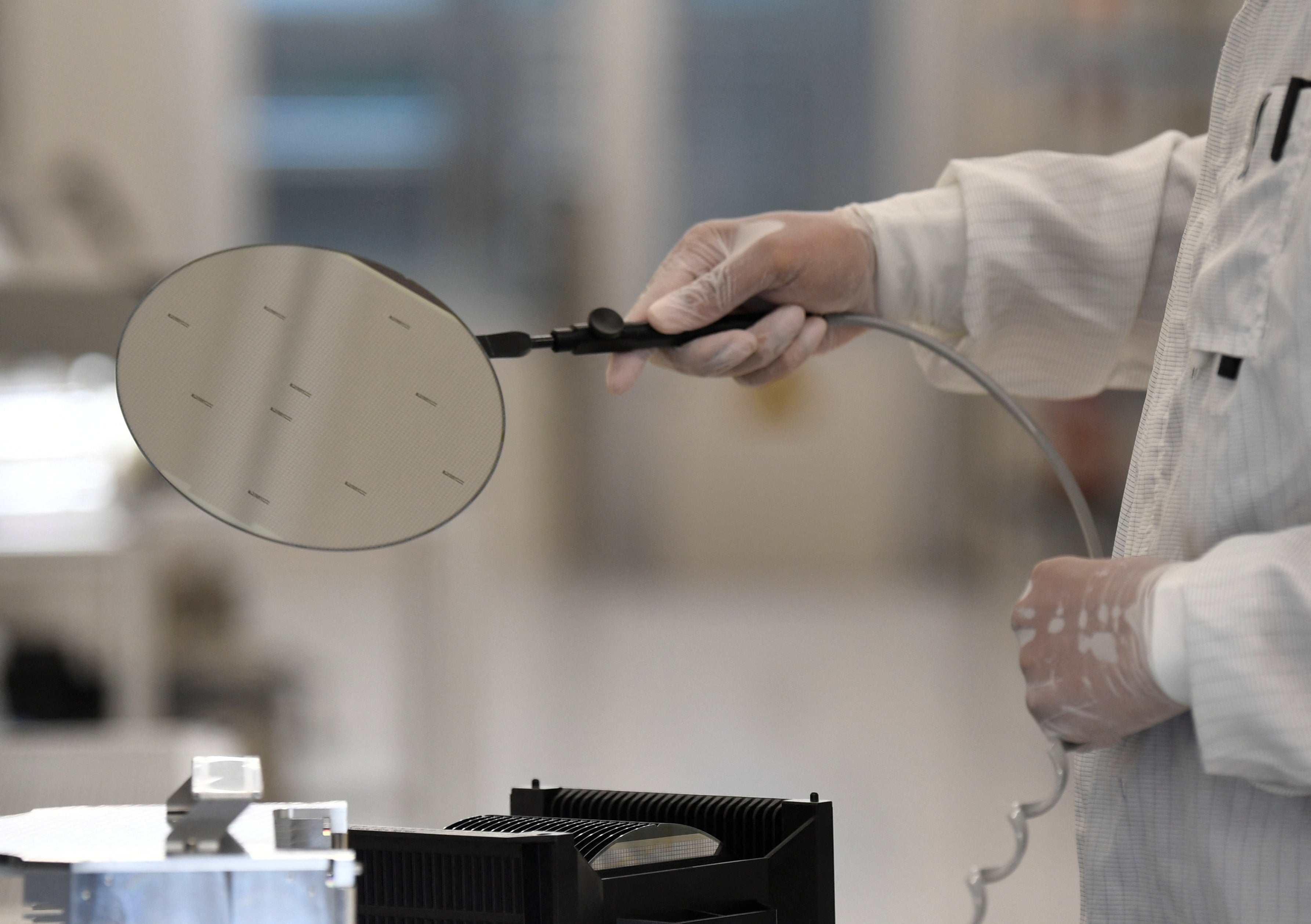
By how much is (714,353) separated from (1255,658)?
39 cm

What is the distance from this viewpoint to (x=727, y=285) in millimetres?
850

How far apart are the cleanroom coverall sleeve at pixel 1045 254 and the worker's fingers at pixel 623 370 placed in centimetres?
21

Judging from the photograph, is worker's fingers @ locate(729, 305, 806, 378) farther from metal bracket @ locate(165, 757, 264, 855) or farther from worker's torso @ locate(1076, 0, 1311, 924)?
metal bracket @ locate(165, 757, 264, 855)

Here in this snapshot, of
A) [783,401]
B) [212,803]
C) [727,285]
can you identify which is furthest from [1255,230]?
[783,401]

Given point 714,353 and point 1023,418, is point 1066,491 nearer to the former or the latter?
point 1023,418

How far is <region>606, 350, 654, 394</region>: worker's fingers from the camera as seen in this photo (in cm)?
81

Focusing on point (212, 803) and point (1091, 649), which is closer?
point (212, 803)

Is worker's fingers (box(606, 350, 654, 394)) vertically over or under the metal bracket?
over

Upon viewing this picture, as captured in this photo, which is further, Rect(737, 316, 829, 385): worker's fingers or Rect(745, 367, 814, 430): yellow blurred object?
Rect(745, 367, 814, 430): yellow blurred object

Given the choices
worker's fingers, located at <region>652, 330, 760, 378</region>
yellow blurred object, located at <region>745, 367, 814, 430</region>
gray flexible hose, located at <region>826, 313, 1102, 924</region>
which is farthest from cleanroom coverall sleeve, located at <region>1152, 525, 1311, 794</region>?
yellow blurred object, located at <region>745, 367, 814, 430</region>

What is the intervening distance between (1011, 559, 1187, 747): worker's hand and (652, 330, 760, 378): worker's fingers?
0.83 feet

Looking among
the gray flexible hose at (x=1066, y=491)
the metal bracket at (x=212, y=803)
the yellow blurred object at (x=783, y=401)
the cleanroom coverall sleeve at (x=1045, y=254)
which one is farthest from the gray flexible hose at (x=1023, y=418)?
the yellow blurred object at (x=783, y=401)

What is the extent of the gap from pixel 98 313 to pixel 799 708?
2.00 metres

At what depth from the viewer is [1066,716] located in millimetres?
657
